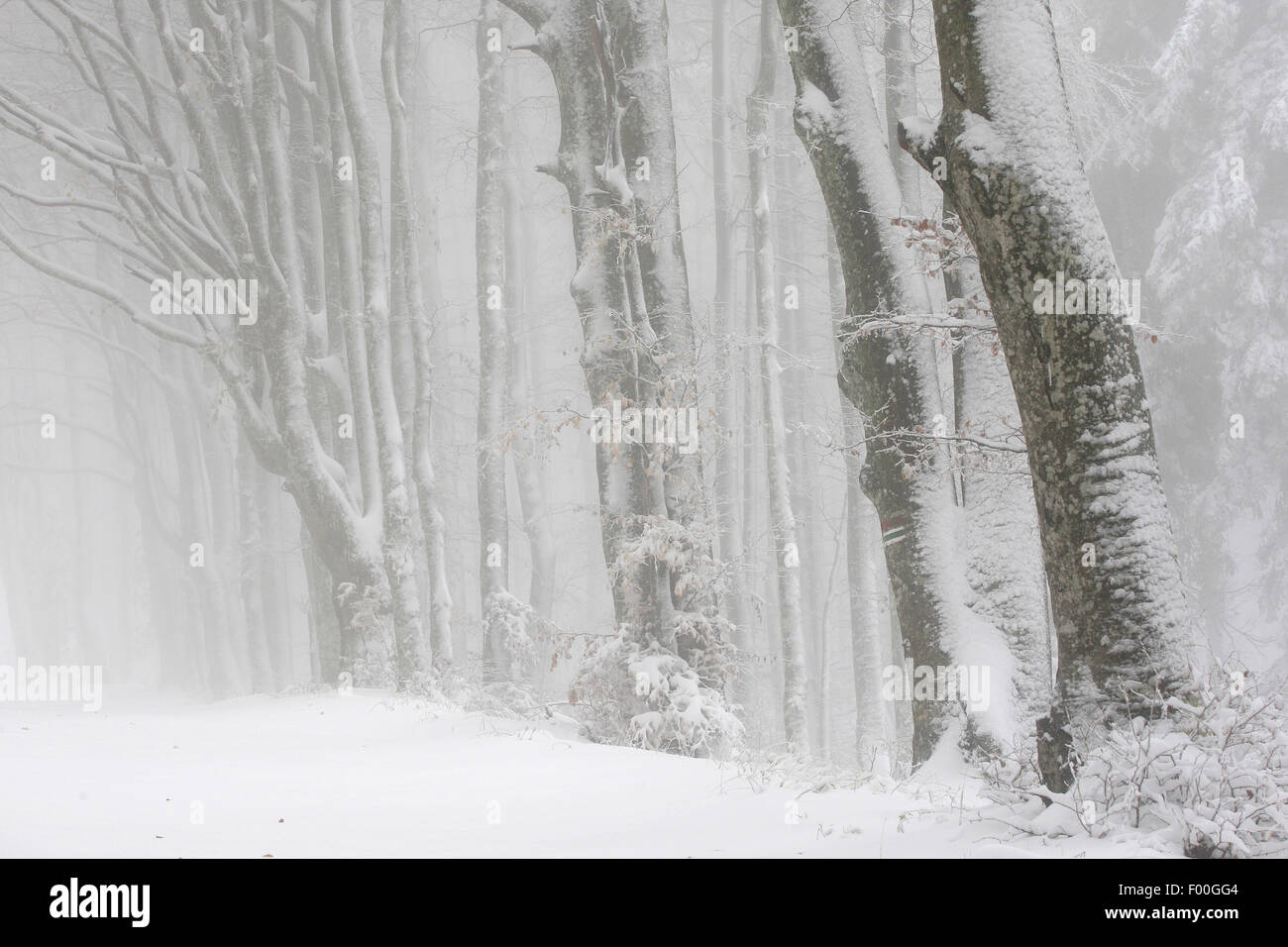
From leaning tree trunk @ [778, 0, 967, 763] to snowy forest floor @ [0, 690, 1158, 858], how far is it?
49.7 inches

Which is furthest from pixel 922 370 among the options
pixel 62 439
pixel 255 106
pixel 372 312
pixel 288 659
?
pixel 62 439

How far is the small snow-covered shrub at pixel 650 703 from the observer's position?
8.88 m

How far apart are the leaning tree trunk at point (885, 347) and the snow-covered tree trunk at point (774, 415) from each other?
698cm

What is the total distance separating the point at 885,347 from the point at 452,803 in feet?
13.8

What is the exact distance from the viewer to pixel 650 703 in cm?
916

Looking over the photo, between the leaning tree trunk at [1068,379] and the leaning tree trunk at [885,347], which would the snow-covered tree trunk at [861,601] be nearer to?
the leaning tree trunk at [885,347]

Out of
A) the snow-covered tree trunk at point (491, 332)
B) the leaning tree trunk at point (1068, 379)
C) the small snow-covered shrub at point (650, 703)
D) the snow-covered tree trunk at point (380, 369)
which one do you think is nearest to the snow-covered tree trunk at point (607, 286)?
the small snow-covered shrub at point (650, 703)

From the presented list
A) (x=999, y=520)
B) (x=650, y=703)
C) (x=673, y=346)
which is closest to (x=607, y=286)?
(x=673, y=346)

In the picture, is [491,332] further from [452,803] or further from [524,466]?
[452,803]

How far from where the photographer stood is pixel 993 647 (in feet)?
23.6

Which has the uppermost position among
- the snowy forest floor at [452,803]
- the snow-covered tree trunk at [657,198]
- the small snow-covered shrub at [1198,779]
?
the snow-covered tree trunk at [657,198]

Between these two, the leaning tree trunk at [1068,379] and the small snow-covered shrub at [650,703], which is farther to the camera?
the small snow-covered shrub at [650,703]

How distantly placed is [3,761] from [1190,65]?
65.5ft

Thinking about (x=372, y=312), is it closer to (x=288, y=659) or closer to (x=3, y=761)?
(x=3, y=761)
